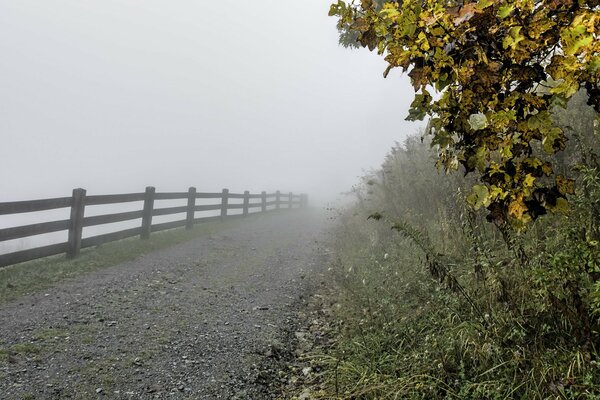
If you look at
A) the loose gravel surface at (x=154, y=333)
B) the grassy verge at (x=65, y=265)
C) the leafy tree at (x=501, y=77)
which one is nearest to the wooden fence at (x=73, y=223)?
the grassy verge at (x=65, y=265)

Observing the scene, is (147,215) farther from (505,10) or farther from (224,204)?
(505,10)

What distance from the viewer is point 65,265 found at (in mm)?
6270

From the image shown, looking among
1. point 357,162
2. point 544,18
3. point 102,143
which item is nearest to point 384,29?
point 544,18

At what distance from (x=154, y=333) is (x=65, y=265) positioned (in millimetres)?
3500

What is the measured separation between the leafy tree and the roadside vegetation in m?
0.78

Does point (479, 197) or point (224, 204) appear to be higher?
point (479, 197)

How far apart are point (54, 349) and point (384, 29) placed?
3864 millimetres

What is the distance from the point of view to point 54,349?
338 cm

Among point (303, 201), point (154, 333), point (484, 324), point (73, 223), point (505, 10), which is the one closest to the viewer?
point (505, 10)

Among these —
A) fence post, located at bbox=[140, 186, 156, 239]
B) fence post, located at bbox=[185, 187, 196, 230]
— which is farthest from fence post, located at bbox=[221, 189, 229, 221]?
fence post, located at bbox=[140, 186, 156, 239]

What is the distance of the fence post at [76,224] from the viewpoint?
682 cm

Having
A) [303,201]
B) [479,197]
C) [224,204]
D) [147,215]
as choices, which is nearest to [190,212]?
[147,215]

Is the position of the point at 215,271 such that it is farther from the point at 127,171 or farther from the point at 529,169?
the point at 127,171

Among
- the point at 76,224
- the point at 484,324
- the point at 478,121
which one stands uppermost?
the point at 478,121
